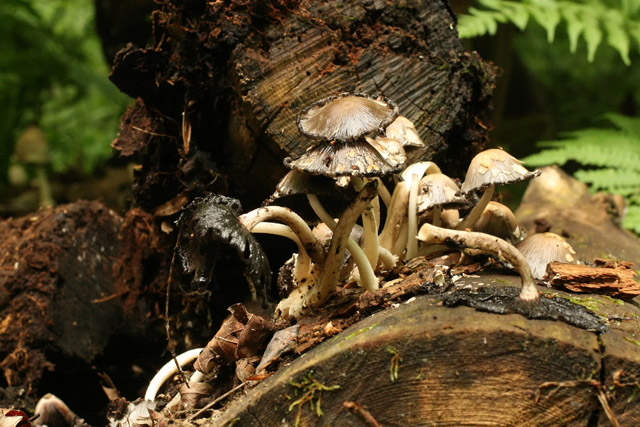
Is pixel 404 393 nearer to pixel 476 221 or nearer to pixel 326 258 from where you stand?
pixel 326 258

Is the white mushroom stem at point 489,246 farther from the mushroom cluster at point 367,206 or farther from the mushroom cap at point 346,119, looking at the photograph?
the mushroom cap at point 346,119

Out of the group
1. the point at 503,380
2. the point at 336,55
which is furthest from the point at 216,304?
the point at 503,380

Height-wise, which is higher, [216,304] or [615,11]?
[615,11]

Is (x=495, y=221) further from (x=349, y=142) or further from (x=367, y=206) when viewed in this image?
(x=349, y=142)

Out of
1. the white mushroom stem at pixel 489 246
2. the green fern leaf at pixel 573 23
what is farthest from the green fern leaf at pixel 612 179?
the white mushroom stem at pixel 489 246

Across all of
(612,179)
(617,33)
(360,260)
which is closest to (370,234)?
(360,260)

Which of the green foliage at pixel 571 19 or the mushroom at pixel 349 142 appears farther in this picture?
the green foliage at pixel 571 19

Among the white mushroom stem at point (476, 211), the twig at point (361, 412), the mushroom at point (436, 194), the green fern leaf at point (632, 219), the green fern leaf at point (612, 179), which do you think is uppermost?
the mushroom at point (436, 194)

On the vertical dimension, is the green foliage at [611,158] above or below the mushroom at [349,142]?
below

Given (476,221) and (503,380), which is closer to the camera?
(503,380)
